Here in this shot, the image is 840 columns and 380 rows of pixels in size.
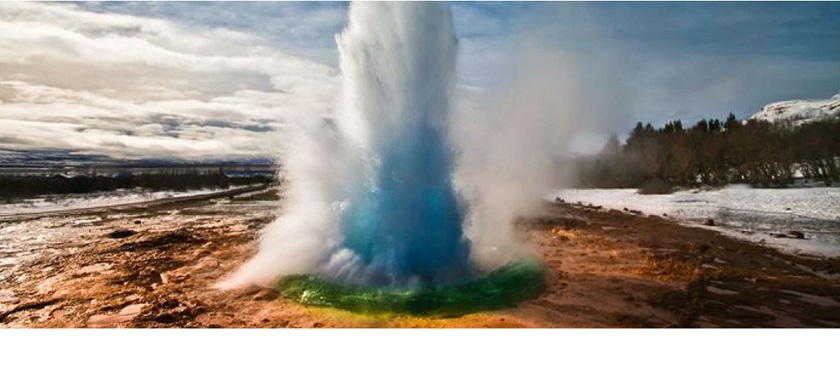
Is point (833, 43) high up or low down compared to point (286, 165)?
up

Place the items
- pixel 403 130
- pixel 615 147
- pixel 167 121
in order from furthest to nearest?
1. pixel 615 147
2. pixel 167 121
3. pixel 403 130

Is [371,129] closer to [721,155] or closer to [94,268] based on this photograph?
[94,268]

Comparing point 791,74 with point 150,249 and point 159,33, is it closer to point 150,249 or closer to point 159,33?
point 159,33

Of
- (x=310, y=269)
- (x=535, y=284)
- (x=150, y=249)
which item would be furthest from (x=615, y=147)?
(x=150, y=249)

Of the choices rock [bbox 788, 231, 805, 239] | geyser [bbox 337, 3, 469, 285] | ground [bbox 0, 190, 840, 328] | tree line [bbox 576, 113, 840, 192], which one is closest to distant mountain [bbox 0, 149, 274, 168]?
ground [bbox 0, 190, 840, 328]

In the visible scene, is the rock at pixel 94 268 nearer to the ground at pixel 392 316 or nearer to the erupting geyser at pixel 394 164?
the ground at pixel 392 316

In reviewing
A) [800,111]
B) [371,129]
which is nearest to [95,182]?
[371,129]
